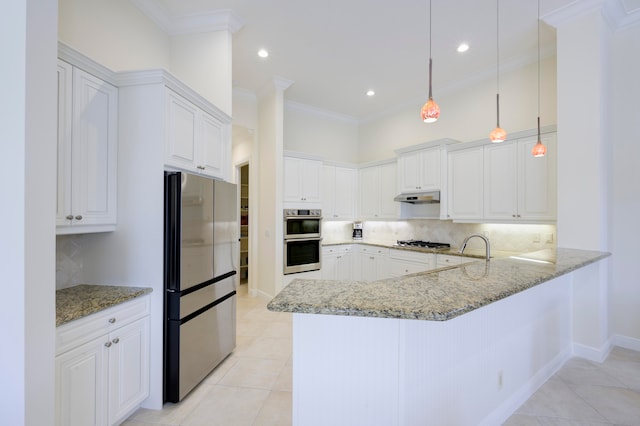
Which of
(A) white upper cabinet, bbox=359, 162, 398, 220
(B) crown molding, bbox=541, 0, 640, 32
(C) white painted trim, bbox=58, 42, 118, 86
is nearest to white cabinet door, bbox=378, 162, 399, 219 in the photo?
(A) white upper cabinet, bbox=359, 162, 398, 220

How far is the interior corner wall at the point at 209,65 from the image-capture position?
9.39 feet

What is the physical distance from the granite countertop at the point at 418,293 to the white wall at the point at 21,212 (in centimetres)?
106

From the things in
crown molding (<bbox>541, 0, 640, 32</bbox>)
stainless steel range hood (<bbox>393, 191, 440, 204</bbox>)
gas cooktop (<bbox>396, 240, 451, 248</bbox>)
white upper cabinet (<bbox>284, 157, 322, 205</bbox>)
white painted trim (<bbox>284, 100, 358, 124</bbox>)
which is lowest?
gas cooktop (<bbox>396, 240, 451, 248</bbox>)

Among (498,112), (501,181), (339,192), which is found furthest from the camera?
(339,192)

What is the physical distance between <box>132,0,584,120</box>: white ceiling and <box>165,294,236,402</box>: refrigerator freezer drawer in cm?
291

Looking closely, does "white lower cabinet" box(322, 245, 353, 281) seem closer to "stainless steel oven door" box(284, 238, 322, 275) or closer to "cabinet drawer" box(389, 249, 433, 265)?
"stainless steel oven door" box(284, 238, 322, 275)

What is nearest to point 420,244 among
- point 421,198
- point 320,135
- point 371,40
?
point 421,198

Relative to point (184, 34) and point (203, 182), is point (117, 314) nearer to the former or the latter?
point (203, 182)

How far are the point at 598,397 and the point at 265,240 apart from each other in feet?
13.1

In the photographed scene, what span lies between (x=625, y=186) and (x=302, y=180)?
3.87m

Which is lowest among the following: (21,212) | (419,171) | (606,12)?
(21,212)

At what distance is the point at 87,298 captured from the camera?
5.73 feet

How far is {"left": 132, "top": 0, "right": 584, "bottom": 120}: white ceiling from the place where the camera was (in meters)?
2.68

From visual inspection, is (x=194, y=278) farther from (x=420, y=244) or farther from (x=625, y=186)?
(x=625, y=186)
